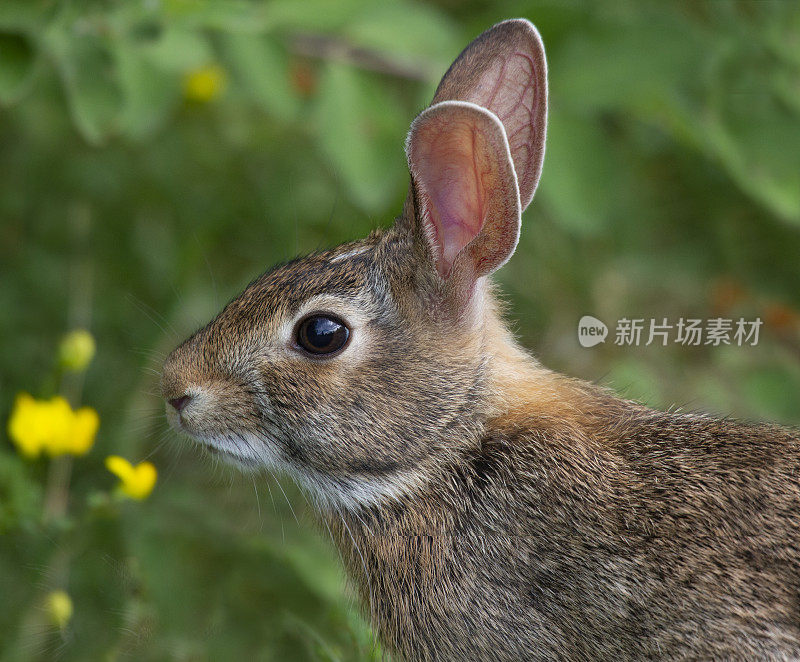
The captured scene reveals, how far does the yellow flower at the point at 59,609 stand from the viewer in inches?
126

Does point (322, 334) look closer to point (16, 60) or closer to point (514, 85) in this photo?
point (514, 85)

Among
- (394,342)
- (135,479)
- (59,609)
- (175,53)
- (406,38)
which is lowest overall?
(59,609)

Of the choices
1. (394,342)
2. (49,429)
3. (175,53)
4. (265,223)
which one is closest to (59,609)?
(49,429)

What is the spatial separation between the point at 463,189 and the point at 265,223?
2444 millimetres

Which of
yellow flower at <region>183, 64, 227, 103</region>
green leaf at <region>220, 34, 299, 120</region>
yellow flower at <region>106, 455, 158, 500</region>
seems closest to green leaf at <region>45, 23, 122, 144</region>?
green leaf at <region>220, 34, 299, 120</region>

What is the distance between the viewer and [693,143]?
4.88 metres

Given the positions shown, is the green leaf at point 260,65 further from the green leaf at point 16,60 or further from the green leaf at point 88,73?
the green leaf at point 16,60

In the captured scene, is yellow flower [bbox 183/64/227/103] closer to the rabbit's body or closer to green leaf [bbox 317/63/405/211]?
green leaf [bbox 317/63/405/211]

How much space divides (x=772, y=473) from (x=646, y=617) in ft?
1.65

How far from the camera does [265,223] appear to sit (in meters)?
5.39

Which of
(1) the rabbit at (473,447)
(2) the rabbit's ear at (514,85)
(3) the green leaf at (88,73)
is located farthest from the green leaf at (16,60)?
(2) the rabbit's ear at (514,85)

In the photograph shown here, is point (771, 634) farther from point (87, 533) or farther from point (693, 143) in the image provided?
point (693, 143)

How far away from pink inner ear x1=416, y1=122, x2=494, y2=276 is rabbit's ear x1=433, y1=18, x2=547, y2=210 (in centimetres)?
16

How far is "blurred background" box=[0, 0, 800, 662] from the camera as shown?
346cm
